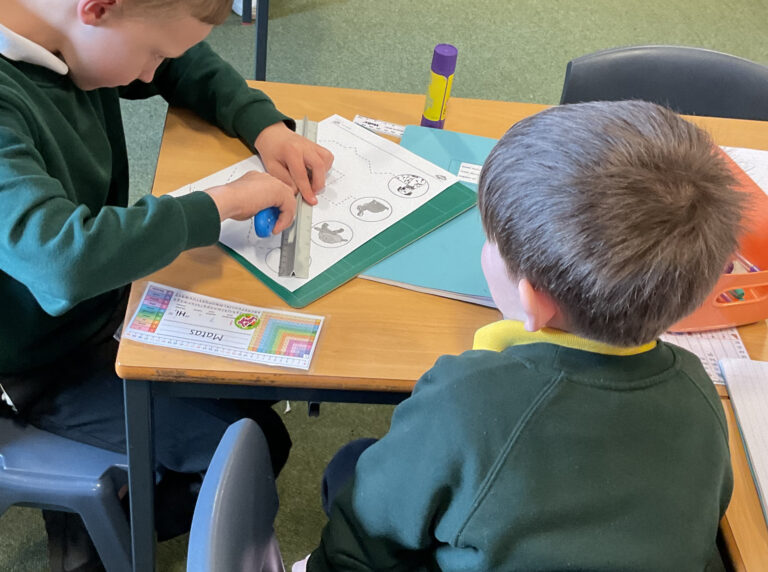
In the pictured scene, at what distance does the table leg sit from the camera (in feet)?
2.77

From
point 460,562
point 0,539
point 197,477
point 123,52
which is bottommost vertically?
point 0,539

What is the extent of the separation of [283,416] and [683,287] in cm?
113

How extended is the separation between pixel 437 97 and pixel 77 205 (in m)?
0.58

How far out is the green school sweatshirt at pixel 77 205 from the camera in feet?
2.49

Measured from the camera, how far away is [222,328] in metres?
0.83

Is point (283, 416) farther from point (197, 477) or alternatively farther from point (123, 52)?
point (123, 52)

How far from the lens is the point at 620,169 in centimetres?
60

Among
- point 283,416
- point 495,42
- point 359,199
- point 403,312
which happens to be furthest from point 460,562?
point 495,42

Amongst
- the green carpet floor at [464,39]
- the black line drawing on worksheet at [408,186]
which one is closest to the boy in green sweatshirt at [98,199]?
the black line drawing on worksheet at [408,186]

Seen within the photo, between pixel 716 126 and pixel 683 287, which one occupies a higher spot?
pixel 683 287

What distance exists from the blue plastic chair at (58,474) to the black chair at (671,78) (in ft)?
3.41

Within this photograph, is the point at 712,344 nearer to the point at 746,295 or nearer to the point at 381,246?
the point at 746,295

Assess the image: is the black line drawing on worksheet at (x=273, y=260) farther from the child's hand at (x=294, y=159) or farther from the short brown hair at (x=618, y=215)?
the short brown hair at (x=618, y=215)

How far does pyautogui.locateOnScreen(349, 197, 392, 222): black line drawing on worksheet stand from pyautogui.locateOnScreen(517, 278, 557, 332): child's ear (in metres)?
0.37
